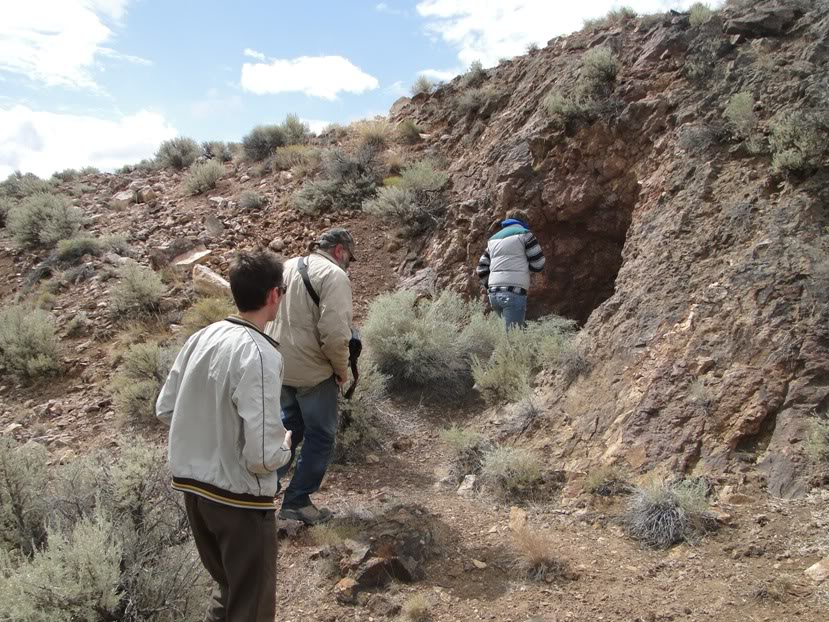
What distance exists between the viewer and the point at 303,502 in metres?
3.94

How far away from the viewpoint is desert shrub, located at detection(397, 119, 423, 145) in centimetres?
1149

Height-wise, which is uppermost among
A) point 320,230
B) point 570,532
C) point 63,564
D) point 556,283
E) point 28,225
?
point 28,225

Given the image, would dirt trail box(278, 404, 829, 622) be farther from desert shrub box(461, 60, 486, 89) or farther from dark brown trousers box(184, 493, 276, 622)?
desert shrub box(461, 60, 486, 89)

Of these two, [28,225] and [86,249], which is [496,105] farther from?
[28,225]

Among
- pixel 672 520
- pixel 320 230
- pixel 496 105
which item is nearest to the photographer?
pixel 672 520

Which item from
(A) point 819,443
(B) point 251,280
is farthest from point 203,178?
(A) point 819,443

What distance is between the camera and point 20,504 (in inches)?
135

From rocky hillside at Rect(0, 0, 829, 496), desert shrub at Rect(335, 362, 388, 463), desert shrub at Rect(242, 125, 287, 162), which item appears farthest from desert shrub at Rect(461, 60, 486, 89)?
desert shrub at Rect(335, 362, 388, 463)

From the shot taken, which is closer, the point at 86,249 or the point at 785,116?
the point at 785,116

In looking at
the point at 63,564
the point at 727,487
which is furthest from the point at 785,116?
the point at 63,564

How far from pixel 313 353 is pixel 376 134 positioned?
8.86 meters

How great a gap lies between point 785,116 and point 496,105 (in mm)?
5616

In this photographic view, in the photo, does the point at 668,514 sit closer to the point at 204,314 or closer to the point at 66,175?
the point at 204,314

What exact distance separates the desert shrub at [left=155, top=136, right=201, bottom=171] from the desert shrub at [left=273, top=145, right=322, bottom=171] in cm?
351
